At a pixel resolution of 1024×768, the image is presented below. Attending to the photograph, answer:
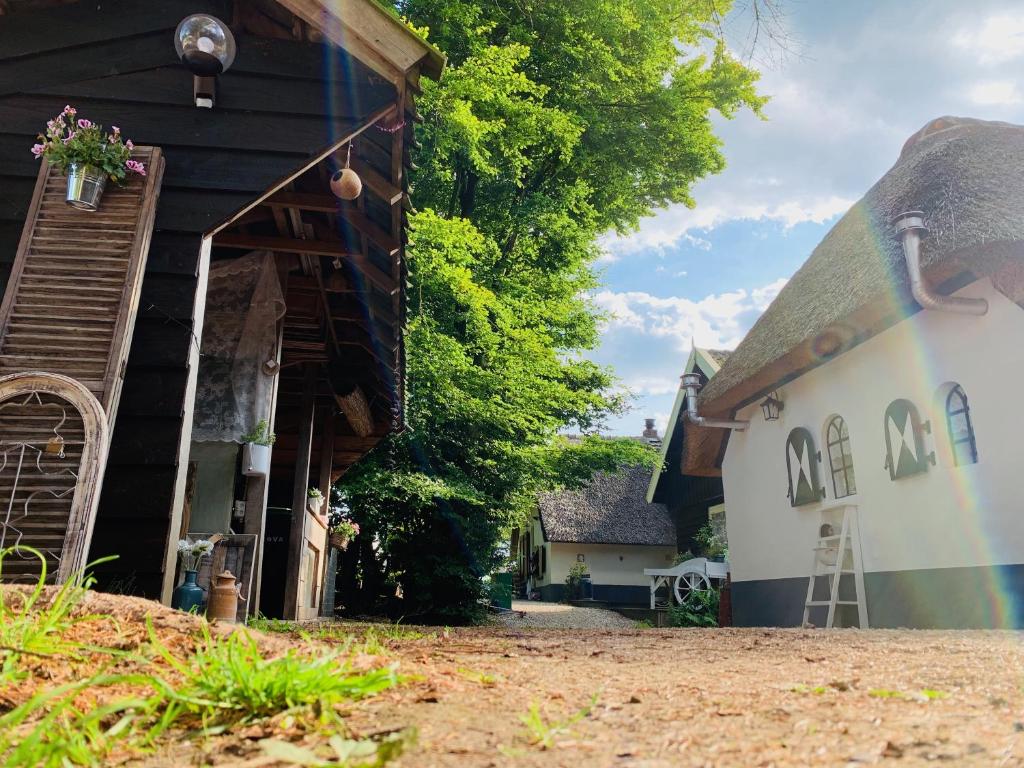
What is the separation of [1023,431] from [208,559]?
631cm

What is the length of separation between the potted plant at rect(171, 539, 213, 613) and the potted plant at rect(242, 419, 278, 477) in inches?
36.6

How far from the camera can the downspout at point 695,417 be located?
1045 cm

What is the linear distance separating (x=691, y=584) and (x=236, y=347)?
9912 millimetres

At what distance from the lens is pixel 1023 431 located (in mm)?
5852

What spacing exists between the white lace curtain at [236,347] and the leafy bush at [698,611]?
8671mm

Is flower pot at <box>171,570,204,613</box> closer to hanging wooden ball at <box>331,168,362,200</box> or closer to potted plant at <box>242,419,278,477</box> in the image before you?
potted plant at <box>242,419,278,477</box>

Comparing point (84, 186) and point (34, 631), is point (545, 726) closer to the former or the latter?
point (34, 631)

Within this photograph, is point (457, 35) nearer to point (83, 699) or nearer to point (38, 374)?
point (38, 374)

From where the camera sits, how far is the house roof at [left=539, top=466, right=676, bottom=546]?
975 inches

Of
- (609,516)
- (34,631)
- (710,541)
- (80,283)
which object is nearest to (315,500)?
(80,283)

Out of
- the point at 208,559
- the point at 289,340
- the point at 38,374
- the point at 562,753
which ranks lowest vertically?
the point at 562,753

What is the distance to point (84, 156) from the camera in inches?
148

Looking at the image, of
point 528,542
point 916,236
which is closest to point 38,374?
point 916,236

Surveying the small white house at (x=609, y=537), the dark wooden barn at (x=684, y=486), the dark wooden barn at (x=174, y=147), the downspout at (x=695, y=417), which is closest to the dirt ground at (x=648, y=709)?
the dark wooden barn at (x=174, y=147)
